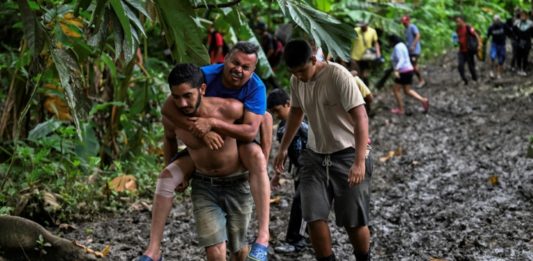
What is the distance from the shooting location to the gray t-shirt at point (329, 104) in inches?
208

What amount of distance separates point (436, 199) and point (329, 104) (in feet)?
13.4

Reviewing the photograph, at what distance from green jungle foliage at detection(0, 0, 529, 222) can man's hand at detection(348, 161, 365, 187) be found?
40.3 inches

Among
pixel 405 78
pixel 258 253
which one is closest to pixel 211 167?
pixel 258 253

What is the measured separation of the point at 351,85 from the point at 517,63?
1730cm

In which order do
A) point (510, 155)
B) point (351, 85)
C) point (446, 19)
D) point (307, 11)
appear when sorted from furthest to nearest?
1. point (446, 19)
2. point (510, 155)
3. point (351, 85)
4. point (307, 11)

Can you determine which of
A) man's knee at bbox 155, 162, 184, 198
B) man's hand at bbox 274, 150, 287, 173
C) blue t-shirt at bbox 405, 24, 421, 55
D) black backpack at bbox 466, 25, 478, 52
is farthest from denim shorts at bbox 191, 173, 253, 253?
black backpack at bbox 466, 25, 478, 52

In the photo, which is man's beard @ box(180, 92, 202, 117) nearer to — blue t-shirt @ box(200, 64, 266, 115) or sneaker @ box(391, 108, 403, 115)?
blue t-shirt @ box(200, 64, 266, 115)

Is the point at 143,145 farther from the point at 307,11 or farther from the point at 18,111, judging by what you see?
the point at 307,11

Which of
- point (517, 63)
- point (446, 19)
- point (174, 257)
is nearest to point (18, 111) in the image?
point (174, 257)

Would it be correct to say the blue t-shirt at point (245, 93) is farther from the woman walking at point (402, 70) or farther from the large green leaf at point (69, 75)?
the woman walking at point (402, 70)

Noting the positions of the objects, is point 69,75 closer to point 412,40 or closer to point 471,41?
point 412,40

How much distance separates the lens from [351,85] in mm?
5285

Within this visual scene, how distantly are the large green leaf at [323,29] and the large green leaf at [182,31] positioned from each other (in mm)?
623

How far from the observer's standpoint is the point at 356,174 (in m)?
5.27
